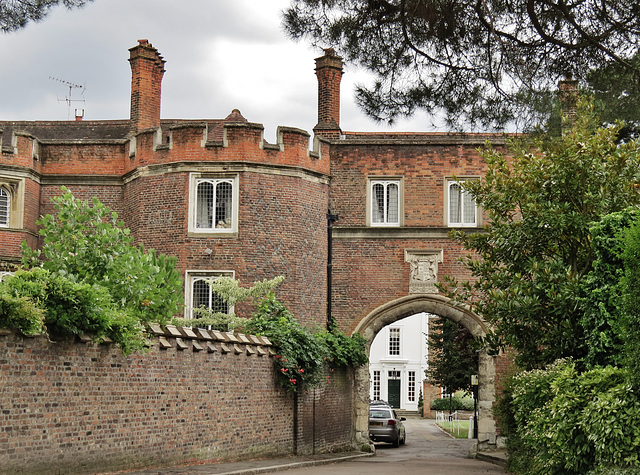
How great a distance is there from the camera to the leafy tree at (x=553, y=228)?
16750mm

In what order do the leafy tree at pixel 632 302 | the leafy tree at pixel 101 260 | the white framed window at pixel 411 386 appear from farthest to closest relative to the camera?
the white framed window at pixel 411 386 < the leafy tree at pixel 101 260 < the leafy tree at pixel 632 302

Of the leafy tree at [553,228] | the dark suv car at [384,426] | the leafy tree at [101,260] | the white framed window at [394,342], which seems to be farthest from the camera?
the white framed window at [394,342]

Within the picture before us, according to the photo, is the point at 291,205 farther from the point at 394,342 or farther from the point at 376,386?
the point at 394,342

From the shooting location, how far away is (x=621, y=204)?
17.0 m

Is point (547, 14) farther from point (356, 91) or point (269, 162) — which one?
point (269, 162)

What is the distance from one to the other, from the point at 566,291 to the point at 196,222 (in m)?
11.3

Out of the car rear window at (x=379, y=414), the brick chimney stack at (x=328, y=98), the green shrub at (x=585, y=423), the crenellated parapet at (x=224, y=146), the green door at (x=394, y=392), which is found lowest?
the green door at (x=394, y=392)

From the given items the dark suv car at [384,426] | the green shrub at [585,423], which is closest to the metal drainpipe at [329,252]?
the dark suv car at [384,426]

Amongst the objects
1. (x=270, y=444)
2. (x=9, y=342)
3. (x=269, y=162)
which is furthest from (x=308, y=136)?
(x=9, y=342)

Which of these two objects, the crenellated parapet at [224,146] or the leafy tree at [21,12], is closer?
the leafy tree at [21,12]

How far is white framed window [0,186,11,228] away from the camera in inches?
974

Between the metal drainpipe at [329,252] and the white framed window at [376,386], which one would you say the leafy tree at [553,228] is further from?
the white framed window at [376,386]

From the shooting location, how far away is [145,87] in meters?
28.8

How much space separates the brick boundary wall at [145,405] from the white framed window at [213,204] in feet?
17.0
